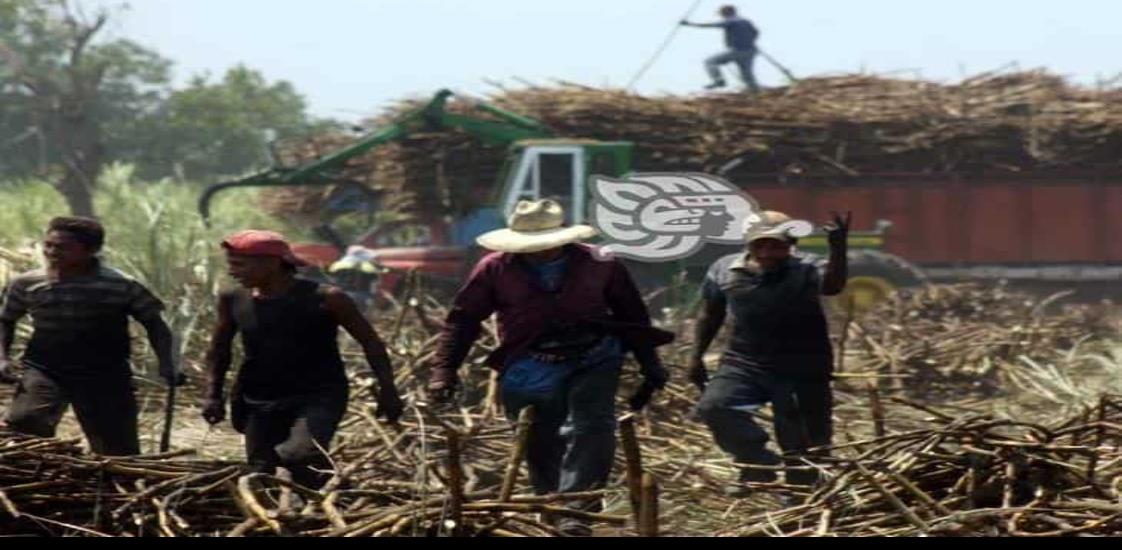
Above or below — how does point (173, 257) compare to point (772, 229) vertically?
below

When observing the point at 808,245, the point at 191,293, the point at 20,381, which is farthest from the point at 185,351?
the point at 808,245

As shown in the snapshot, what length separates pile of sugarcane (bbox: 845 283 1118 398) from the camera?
12.1 m

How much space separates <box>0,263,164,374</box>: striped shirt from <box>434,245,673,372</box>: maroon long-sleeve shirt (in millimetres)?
1349

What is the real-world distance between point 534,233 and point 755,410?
1.51 m

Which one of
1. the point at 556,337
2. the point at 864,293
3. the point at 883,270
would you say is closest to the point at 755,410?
the point at 556,337

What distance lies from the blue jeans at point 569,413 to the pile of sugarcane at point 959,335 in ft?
11.9

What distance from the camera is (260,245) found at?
6590mm

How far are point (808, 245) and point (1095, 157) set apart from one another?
3715 mm

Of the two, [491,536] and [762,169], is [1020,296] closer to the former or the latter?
[762,169]

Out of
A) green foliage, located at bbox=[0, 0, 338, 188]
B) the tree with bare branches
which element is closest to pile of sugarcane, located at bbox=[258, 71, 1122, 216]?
the tree with bare branches

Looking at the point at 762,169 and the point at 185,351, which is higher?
the point at 762,169

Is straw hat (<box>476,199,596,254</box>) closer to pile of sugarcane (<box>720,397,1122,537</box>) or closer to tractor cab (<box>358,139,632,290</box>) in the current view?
pile of sugarcane (<box>720,397,1122,537</box>)

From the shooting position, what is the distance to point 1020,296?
16.3 metres

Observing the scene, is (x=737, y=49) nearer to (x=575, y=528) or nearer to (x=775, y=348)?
(x=775, y=348)
